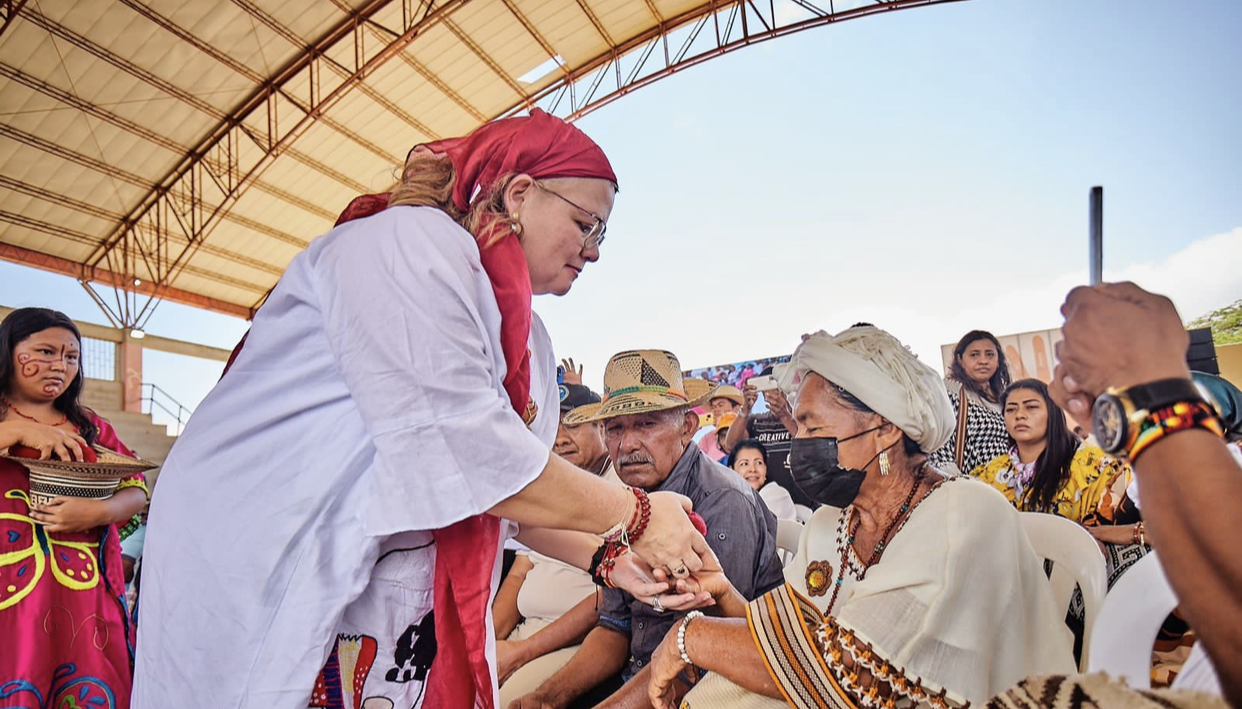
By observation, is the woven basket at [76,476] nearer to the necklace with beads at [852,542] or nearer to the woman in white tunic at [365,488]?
the woman in white tunic at [365,488]

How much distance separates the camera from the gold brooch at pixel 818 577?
2092mm

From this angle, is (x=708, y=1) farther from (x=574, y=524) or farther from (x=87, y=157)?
(x=574, y=524)

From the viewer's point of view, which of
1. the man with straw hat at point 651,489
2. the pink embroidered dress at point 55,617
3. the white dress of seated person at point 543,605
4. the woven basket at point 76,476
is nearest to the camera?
the pink embroidered dress at point 55,617

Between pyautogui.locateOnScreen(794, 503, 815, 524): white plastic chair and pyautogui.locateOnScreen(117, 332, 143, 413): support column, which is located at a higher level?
pyautogui.locateOnScreen(117, 332, 143, 413): support column

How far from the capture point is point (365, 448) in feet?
4.06

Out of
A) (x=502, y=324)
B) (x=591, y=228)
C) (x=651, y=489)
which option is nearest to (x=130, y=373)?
(x=651, y=489)

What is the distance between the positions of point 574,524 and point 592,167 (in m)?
0.74

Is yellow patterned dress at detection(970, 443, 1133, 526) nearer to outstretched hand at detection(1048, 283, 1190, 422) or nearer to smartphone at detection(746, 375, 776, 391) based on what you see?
smartphone at detection(746, 375, 776, 391)

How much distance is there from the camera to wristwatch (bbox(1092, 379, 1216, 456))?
76 centimetres

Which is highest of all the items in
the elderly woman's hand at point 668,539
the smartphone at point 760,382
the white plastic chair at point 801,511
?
the smartphone at point 760,382

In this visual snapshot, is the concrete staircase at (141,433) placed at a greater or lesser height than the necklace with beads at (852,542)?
greater

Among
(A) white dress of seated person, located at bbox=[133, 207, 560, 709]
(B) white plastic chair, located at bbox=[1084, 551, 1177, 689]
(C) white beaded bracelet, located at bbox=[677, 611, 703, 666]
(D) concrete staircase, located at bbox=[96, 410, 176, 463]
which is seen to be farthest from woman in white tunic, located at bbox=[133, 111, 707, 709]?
(D) concrete staircase, located at bbox=[96, 410, 176, 463]

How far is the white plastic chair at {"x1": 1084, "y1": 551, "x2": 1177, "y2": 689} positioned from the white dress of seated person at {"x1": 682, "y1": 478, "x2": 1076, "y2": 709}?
41 centimetres

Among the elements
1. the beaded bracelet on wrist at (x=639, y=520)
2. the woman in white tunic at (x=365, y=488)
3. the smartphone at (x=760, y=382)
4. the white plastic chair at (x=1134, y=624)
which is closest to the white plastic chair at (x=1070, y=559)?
the white plastic chair at (x=1134, y=624)
